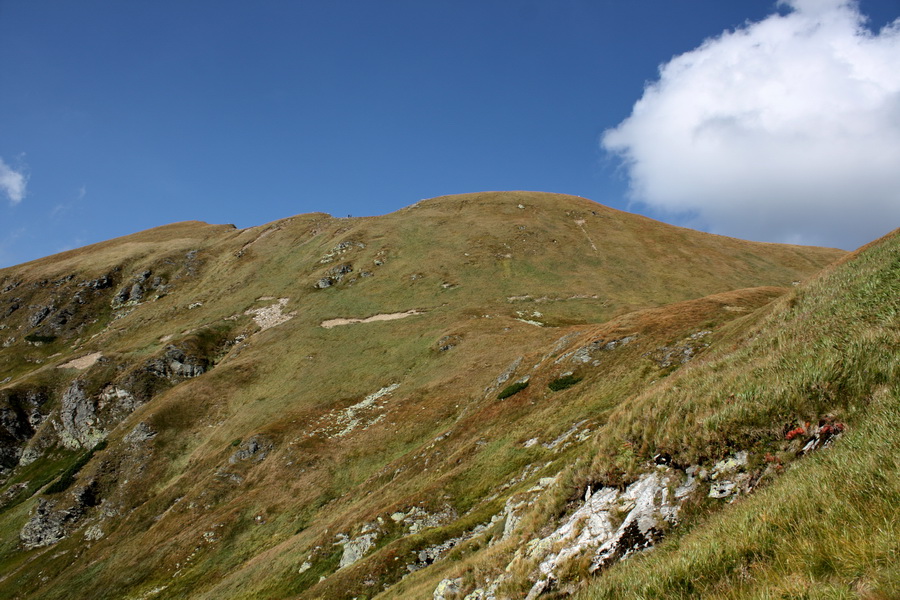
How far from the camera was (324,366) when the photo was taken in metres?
73.6

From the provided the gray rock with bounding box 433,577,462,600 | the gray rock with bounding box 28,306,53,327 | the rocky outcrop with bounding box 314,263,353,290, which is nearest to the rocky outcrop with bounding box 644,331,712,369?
the gray rock with bounding box 433,577,462,600

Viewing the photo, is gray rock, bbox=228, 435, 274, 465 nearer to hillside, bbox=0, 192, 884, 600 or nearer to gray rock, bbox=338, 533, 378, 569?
hillside, bbox=0, 192, 884, 600

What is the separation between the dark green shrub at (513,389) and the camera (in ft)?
125

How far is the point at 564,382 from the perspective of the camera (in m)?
34.7

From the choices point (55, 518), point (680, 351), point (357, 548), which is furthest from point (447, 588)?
point (55, 518)

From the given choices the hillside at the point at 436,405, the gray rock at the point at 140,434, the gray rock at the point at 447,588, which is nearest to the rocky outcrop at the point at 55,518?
the hillside at the point at 436,405

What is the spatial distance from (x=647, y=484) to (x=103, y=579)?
57.0 meters

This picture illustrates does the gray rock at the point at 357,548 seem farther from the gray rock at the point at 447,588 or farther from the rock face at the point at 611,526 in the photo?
the rock face at the point at 611,526

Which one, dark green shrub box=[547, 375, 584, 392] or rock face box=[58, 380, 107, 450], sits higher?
rock face box=[58, 380, 107, 450]

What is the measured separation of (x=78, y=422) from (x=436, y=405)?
70.9m

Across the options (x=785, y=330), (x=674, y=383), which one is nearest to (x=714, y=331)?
(x=785, y=330)

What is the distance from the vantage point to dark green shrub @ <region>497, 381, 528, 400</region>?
38.1 metres

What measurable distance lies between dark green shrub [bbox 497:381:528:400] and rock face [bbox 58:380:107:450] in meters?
75.6

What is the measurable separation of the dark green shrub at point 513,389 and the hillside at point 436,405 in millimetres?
235
